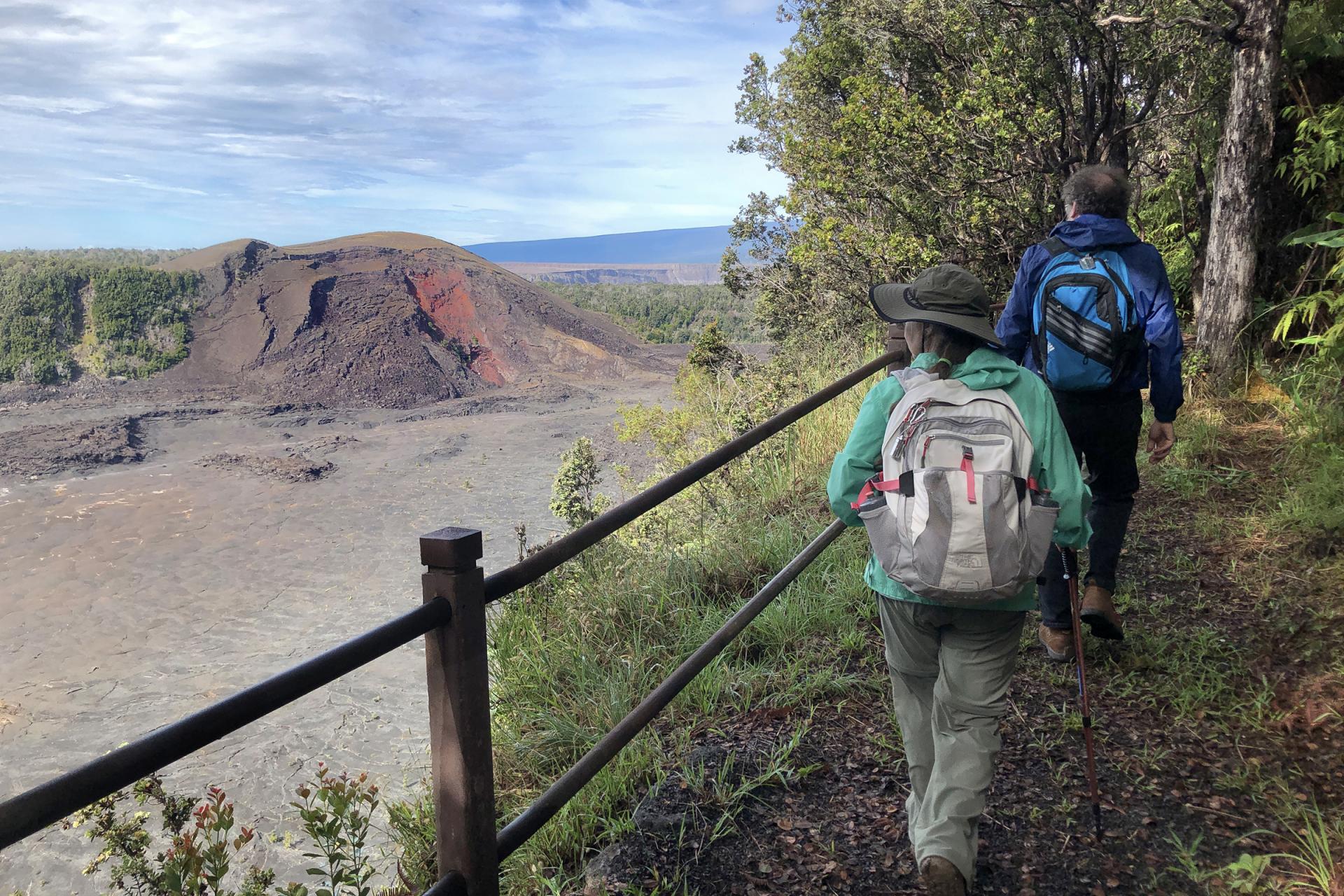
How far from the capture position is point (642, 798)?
2.59 m

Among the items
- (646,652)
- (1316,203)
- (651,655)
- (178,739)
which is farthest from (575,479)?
(178,739)

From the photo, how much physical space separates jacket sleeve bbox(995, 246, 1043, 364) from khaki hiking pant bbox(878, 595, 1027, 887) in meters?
1.42

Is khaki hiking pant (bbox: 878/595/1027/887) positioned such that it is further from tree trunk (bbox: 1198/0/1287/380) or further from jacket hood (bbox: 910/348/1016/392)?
tree trunk (bbox: 1198/0/1287/380)

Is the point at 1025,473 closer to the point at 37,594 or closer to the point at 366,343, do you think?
the point at 37,594

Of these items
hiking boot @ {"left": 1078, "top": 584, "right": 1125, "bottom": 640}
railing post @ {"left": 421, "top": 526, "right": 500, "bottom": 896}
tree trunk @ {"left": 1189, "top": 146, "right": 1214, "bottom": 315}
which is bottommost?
hiking boot @ {"left": 1078, "top": 584, "right": 1125, "bottom": 640}

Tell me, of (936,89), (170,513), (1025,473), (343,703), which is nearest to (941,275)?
(1025,473)

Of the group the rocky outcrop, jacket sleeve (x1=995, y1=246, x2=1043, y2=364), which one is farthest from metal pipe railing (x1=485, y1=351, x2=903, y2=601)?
the rocky outcrop

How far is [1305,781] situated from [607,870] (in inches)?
81.0

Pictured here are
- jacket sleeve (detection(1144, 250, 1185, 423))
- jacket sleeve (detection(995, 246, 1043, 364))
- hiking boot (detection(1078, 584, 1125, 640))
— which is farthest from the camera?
hiking boot (detection(1078, 584, 1125, 640))

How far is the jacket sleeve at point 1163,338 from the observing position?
2.95 metres

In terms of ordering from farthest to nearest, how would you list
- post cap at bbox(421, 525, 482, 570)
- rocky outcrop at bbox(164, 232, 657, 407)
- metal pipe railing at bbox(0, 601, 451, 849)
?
1. rocky outcrop at bbox(164, 232, 657, 407)
2. post cap at bbox(421, 525, 482, 570)
3. metal pipe railing at bbox(0, 601, 451, 849)

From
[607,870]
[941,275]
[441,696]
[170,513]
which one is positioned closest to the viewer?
[441,696]

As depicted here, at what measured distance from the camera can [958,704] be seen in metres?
2.00

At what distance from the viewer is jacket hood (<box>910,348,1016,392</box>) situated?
1.91 meters
